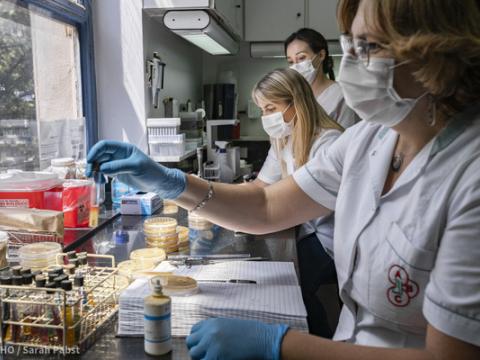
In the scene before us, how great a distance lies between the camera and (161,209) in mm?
2248

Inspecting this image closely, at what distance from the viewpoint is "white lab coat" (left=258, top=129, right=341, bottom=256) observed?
195cm

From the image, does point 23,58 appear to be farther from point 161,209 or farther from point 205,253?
point 205,253

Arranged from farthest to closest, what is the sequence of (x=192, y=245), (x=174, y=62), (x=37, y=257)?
(x=174, y=62), (x=192, y=245), (x=37, y=257)

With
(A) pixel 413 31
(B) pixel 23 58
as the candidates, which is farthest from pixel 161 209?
(A) pixel 413 31

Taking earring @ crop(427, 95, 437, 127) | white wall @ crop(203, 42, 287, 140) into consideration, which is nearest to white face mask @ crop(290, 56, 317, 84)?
white wall @ crop(203, 42, 287, 140)

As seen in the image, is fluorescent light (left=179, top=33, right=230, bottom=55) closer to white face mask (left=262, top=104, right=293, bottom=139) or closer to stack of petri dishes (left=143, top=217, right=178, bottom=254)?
white face mask (left=262, top=104, right=293, bottom=139)

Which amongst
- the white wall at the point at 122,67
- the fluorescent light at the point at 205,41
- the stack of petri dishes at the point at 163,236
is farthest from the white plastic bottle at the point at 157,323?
the fluorescent light at the point at 205,41

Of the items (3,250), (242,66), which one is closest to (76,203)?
(3,250)

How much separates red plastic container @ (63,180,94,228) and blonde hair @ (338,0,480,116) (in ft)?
4.34

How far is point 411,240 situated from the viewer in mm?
885

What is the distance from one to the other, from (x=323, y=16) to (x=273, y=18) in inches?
16.9

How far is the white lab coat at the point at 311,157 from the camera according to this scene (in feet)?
6.39

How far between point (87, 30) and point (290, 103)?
1.13m

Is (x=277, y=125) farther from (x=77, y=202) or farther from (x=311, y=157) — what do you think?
(x=77, y=202)
